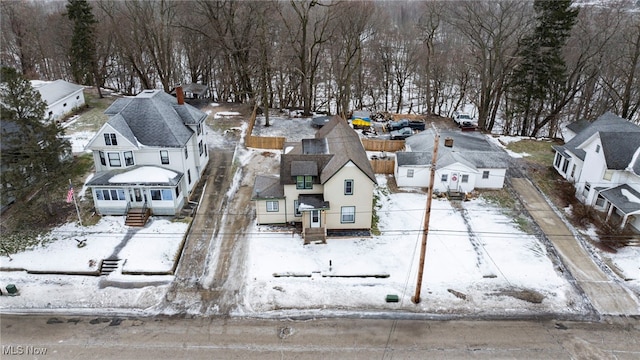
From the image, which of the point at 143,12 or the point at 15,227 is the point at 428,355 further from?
the point at 143,12

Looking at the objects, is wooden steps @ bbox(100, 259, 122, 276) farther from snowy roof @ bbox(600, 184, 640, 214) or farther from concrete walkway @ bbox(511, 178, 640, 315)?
snowy roof @ bbox(600, 184, 640, 214)

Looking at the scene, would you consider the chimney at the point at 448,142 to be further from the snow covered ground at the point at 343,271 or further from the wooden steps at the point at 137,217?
the wooden steps at the point at 137,217

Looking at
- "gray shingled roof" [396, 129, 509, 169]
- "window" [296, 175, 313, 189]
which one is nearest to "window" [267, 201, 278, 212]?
"window" [296, 175, 313, 189]

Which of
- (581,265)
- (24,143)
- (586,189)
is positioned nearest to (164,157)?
(24,143)

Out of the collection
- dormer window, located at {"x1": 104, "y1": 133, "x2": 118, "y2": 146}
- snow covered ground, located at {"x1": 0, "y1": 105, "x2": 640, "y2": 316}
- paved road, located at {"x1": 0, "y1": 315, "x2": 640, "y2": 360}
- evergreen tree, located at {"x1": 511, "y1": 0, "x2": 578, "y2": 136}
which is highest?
evergreen tree, located at {"x1": 511, "y1": 0, "x2": 578, "y2": 136}

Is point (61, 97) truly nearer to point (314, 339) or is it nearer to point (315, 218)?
point (315, 218)

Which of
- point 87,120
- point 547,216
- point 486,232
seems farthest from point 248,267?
point 87,120
